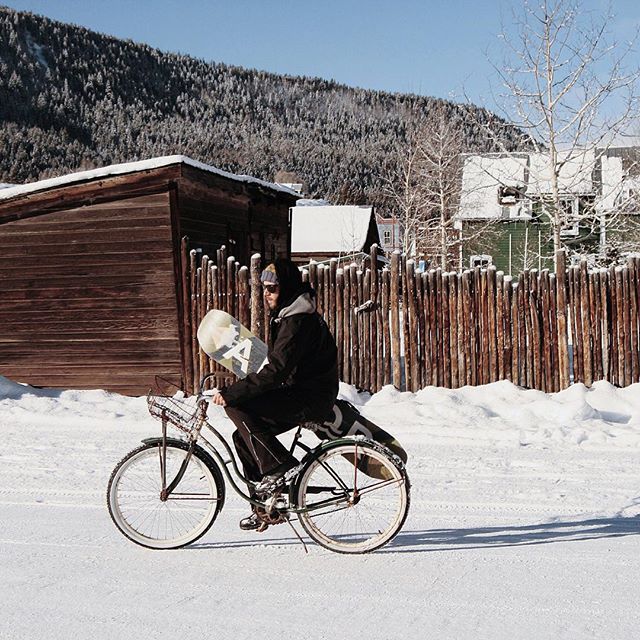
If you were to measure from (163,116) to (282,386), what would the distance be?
16916 cm

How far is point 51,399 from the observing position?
471 inches

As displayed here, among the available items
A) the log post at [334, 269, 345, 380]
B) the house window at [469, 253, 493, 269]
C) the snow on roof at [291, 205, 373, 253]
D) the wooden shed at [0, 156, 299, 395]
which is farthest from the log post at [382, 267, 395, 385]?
the snow on roof at [291, 205, 373, 253]

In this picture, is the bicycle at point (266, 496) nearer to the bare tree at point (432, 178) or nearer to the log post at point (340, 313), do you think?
the log post at point (340, 313)

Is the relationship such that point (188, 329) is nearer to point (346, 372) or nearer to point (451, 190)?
point (346, 372)

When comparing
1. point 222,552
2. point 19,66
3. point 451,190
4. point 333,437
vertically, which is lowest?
point 222,552

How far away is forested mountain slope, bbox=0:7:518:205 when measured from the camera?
136625 mm

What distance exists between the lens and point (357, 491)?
512 cm

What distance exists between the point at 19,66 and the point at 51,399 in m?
169

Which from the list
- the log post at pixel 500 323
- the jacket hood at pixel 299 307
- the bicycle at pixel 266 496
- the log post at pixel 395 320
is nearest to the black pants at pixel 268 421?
the bicycle at pixel 266 496

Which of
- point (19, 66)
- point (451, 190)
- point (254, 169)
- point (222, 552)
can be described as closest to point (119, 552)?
point (222, 552)

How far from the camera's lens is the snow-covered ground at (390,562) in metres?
3.93

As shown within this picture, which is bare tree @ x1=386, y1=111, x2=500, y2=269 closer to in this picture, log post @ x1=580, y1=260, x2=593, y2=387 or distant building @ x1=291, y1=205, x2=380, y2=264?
distant building @ x1=291, y1=205, x2=380, y2=264

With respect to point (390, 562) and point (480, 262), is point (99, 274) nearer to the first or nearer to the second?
point (480, 262)

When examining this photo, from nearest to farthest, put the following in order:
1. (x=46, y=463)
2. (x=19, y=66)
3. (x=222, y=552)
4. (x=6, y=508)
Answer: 1. (x=222, y=552)
2. (x=6, y=508)
3. (x=46, y=463)
4. (x=19, y=66)
